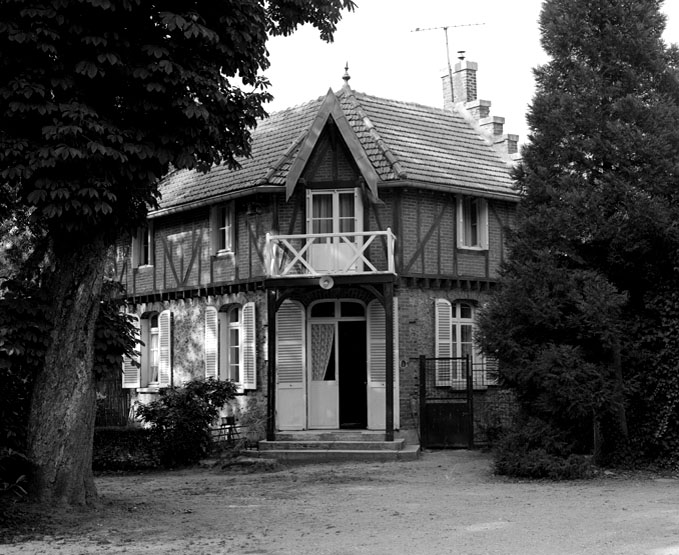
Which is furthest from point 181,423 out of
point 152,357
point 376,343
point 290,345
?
point 152,357

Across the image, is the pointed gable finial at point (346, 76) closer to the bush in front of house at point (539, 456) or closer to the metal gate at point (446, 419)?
the metal gate at point (446, 419)

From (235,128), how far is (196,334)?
12147 millimetres

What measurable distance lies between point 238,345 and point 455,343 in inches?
212

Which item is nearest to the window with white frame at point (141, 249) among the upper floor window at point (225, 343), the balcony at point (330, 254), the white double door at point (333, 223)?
the upper floor window at point (225, 343)

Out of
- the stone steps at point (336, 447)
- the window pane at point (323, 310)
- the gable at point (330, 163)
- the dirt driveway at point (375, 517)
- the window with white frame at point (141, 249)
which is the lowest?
the dirt driveway at point (375, 517)

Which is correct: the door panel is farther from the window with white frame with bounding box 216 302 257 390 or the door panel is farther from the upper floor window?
the upper floor window

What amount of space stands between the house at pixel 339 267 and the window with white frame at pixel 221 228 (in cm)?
5

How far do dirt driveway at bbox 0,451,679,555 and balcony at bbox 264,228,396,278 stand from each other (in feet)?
16.7

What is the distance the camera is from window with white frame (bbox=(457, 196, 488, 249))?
23.7 m

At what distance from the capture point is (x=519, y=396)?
17047mm

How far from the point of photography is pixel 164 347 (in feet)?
85.5

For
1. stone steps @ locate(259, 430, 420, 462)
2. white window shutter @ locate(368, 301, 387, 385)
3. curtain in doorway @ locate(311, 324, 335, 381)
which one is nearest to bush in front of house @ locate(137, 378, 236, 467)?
stone steps @ locate(259, 430, 420, 462)

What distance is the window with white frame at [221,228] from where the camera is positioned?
24.0m

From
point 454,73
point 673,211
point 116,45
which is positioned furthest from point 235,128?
point 454,73
